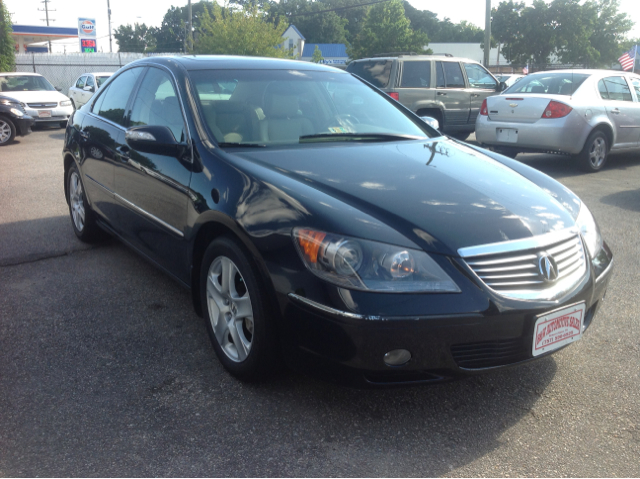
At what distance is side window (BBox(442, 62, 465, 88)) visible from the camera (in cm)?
1231

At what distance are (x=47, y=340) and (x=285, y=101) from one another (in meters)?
1.97

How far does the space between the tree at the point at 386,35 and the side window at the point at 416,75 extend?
36.5 metres

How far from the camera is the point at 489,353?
8.06 feet

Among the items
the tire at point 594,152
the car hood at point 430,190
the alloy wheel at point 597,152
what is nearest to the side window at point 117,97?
the car hood at point 430,190

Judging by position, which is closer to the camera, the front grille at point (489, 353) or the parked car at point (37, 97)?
the front grille at point (489, 353)

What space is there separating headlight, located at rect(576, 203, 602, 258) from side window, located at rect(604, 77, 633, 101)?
23.9 ft

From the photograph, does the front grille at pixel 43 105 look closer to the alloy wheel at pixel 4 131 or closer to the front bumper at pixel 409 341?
the alloy wheel at pixel 4 131

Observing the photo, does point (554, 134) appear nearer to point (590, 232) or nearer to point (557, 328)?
point (590, 232)

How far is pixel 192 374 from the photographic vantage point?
3.05 m

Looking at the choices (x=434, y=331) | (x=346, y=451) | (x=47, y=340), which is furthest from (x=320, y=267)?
(x=47, y=340)

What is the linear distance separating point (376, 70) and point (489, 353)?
10329 millimetres

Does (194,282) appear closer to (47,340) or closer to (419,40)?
(47,340)

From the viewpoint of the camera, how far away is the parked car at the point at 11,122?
13.2 meters

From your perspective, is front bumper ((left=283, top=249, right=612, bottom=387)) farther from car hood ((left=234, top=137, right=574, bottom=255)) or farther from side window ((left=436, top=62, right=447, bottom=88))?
side window ((left=436, top=62, right=447, bottom=88))
